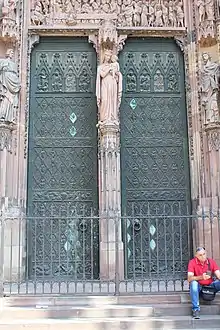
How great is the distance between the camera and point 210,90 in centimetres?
1080

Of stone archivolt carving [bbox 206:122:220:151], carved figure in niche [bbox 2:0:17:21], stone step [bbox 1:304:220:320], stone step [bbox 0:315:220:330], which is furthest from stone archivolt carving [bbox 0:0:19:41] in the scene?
stone step [bbox 0:315:220:330]

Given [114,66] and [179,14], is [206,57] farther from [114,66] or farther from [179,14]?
[114,66]

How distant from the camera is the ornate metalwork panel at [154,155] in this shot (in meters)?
10.8

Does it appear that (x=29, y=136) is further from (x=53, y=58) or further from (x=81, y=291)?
(x=81, y=291)

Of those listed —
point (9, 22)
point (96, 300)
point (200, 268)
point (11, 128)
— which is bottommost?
point (96, 300)

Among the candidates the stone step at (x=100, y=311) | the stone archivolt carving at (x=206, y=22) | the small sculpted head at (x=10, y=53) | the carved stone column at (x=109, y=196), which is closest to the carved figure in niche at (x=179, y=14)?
the stone archivolt carving at (x=206, y=22)

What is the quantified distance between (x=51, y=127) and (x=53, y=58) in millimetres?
1874

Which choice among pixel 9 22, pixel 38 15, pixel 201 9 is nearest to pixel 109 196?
pixel 9 22

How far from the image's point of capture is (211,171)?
34.7 ft

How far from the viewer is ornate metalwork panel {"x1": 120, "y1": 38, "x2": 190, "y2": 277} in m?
10.8

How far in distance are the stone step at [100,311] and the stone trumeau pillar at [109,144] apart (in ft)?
7.96

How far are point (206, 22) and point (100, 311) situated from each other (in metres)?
7.41

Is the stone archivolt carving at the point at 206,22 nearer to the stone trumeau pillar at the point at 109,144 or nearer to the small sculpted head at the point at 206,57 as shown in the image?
the small sculpted head at the point at 206,57

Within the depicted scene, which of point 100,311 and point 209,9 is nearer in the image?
point 100,311
